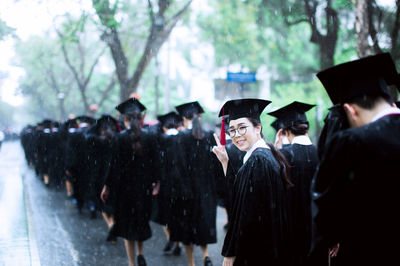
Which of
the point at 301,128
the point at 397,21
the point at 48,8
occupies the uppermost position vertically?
the point at 48,8

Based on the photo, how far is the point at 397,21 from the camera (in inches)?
263

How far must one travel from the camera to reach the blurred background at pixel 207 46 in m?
9.41

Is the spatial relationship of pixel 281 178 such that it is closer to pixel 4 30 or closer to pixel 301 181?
pixel 301 181

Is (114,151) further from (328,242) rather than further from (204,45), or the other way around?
(204,45)

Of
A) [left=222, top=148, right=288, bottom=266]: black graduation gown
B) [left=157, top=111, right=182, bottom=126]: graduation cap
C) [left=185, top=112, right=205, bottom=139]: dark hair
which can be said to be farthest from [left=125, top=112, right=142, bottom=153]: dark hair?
[left=222, top=148, right=288, bottom=266]: black graduation gown

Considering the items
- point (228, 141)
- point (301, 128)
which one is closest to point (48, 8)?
point (228, 141)

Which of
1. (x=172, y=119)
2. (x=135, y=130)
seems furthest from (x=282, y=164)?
(x=172, y=119)

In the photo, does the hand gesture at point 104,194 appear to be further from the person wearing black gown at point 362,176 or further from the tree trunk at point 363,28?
the tree trunk at point 363,28

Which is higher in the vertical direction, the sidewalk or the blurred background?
the blurred background

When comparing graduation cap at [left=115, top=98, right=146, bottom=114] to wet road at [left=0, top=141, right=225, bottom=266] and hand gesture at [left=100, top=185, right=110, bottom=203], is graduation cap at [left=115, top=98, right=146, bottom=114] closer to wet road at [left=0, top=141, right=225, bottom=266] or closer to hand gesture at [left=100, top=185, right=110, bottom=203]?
hand gesture at [left=100, top=185, right=110, bottom=203]

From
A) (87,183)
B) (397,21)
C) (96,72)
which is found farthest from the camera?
(96,72)

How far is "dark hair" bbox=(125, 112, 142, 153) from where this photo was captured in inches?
220

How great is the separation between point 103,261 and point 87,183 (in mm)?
3145

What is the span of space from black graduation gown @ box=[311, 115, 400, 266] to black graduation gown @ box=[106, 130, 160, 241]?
3708 mm
